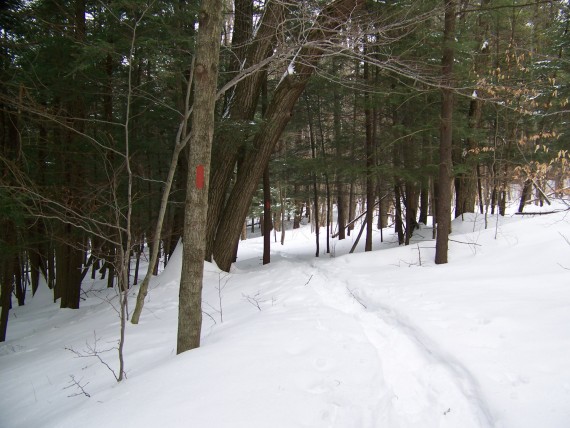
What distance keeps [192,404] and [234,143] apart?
604 cm

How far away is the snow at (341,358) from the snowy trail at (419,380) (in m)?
0.01

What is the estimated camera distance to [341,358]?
3555 mm

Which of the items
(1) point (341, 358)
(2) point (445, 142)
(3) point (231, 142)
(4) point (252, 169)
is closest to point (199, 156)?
(1) point (341, 358)

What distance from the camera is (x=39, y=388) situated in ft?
14.6

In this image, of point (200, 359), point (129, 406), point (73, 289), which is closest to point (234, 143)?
point (200, 359)

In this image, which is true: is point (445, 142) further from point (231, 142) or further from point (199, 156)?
point (199, 156)

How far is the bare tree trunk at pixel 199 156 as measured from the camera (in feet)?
11.6

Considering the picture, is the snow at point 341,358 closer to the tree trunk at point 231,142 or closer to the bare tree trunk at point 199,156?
the bare tree trunk at point 199,156

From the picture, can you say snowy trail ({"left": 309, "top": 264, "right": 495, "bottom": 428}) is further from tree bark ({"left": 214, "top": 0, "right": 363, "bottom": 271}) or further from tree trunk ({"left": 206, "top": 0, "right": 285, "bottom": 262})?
tree trunk ({"left": 206, "top": 0, "right": 285, "bottom": 262})

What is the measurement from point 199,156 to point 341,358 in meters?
2.57

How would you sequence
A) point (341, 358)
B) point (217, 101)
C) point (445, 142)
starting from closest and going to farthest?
1. point (341, 358)
2. point (445, 142)
3. point (217, 101)

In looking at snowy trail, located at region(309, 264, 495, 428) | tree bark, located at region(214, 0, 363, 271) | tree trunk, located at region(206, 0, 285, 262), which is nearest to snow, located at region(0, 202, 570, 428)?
snowy trail, located at region(309, 264, 495, 428)

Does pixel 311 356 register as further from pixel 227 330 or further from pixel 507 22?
pixel 507 22

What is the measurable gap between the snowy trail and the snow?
0.01m
